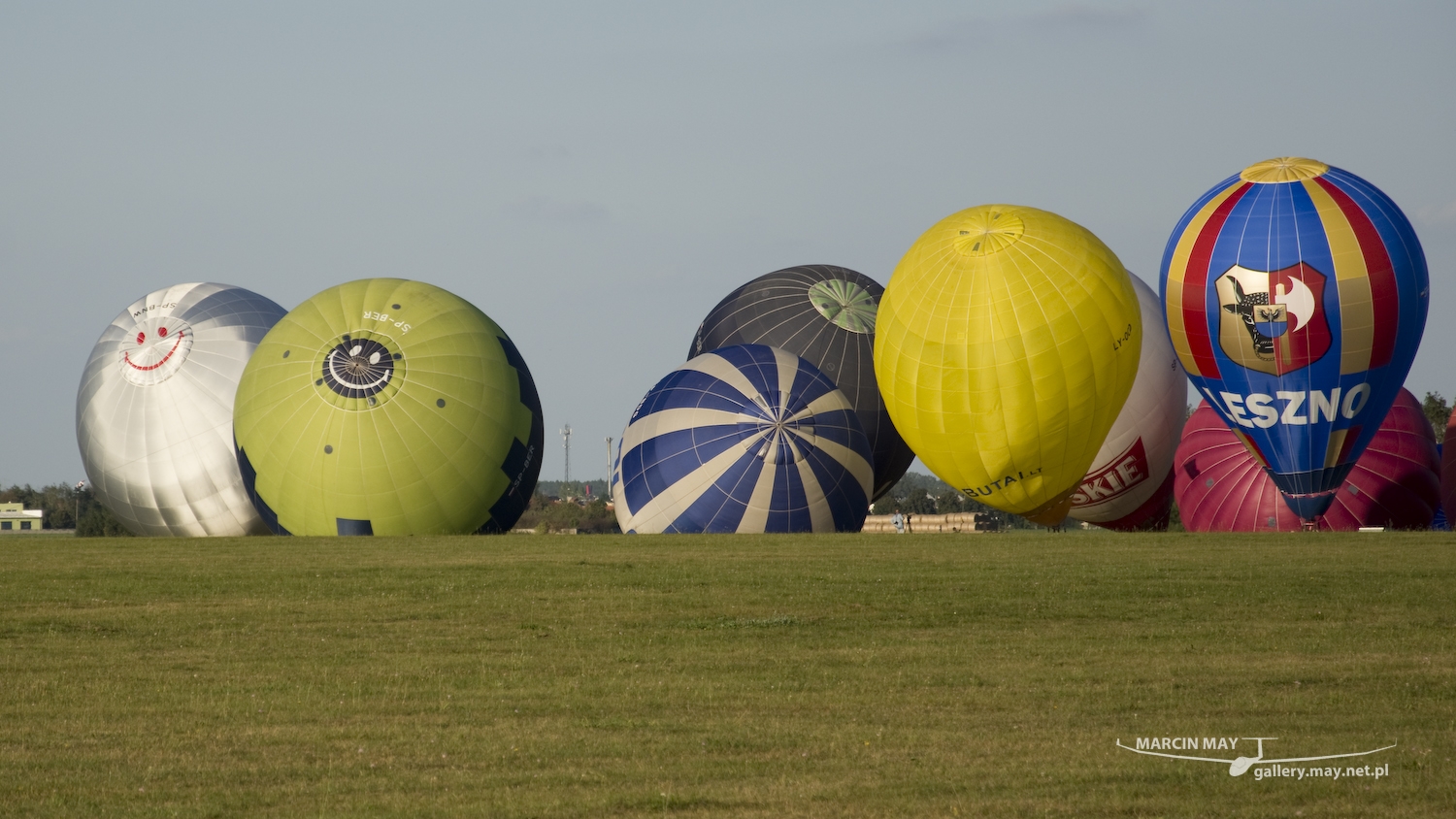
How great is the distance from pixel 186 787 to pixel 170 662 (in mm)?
3746

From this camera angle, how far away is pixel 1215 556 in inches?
671

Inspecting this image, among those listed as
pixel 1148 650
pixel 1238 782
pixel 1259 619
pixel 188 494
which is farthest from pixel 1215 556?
pixel 188 494

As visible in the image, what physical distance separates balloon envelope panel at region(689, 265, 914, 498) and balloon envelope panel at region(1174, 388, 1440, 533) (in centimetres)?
532

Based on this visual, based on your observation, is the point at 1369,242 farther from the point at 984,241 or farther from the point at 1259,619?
the point at 1259,619

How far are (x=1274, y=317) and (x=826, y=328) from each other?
9.03m

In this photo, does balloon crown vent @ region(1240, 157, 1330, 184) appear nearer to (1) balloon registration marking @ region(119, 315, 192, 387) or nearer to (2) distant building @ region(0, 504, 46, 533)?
(1) balloon registration marking @ region(119, 315, 192, 387)

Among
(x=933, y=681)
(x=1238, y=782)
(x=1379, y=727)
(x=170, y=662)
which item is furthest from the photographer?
(x=170, y=662)

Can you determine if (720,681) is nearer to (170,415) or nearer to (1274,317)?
A: (1274,317)

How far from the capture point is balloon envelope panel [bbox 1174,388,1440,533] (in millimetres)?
26359

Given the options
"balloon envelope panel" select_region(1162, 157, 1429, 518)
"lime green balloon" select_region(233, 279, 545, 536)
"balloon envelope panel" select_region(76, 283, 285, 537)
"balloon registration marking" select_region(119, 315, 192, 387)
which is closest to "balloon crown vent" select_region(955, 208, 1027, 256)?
"balloon envelope panel" select_region(1162, 157, 1429, 518)

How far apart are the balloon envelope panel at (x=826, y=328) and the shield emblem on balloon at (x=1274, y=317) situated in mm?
7115

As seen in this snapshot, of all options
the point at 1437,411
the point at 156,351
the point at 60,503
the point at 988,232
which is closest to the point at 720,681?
the point at 988,232

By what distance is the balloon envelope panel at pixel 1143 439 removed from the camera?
25.0 m

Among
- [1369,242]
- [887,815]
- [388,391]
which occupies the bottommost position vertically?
[887,815]
